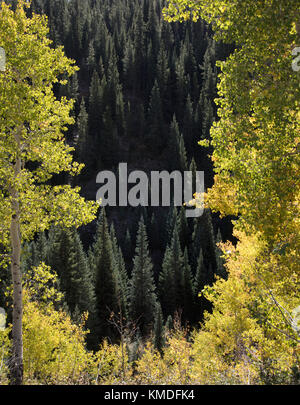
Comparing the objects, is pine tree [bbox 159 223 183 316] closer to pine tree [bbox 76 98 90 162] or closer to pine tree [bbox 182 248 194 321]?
pine tree [bbox 182 248 194 321]

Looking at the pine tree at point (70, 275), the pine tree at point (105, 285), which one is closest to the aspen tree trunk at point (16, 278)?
the pine tree at point (70, 275)

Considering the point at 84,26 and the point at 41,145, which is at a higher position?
the point at 84,26

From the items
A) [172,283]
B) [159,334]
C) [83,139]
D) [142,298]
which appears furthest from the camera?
[83,139]

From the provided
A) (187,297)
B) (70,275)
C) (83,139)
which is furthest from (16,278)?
(83,139)

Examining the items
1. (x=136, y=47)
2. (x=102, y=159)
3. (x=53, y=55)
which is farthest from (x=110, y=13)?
(x=53, y=55)

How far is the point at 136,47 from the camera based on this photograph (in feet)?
355

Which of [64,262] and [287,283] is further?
[64,262]

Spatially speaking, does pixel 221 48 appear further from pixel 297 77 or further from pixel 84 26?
pixel 297 77

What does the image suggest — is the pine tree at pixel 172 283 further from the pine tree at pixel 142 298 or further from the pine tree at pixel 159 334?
the pine tree at pixel 159 334

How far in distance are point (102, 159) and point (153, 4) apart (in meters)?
76.4

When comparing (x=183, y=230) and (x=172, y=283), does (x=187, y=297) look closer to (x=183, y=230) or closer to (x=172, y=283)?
(x=172, y=283)

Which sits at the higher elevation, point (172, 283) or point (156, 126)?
point (156, 126)

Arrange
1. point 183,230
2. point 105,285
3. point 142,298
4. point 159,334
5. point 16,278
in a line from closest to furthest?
1. point 16,278
2. point 159,334
3. point 105,285
4. point 142,298
5. point 183,230

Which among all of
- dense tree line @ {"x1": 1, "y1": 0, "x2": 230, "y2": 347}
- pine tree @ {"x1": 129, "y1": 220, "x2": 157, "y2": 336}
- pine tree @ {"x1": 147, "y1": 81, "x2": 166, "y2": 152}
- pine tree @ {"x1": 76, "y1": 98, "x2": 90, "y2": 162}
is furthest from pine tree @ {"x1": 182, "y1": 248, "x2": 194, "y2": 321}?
pine tree @ {"x1": 147, "y1": 81, "x2": 166, "y2": 152}
